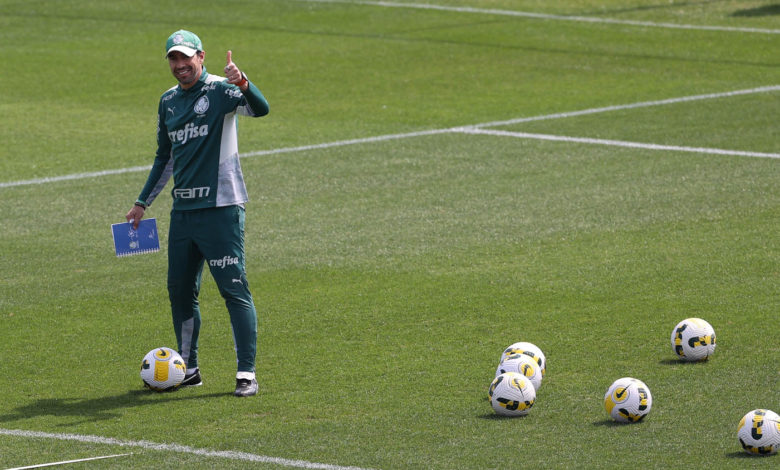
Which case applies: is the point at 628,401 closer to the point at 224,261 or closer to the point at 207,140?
the point at 224,261

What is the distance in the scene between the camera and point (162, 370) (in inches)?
359

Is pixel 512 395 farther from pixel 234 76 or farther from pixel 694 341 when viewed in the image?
pixel 234 76

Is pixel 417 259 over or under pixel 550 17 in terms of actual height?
under

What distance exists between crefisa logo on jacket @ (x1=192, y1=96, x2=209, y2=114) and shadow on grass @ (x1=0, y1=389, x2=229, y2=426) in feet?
6.55

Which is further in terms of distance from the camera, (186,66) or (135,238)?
(135,238)

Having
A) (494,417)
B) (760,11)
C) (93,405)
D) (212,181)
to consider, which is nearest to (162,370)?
(93,405)

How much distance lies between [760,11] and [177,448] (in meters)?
28.7

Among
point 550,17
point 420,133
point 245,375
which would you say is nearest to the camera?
point 245,375

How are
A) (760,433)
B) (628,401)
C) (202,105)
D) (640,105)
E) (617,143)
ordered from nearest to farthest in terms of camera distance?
(760,433) → (628,401) → (202,105) → (617,143) → (640,105)

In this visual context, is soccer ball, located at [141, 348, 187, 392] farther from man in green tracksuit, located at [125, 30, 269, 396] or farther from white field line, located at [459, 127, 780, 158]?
white field line, located at [459, 127, 780, 158]

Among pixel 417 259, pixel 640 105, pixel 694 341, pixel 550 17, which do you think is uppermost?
pixel 550 17

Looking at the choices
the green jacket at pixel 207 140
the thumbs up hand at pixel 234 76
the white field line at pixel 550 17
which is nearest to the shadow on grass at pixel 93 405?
the green jacket at pixel 207 140

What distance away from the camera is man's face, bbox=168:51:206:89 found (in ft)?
28.8

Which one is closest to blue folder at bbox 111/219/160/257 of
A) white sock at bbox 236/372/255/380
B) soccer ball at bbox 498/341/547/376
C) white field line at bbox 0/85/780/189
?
white sock at bbox 236/372/255/380
